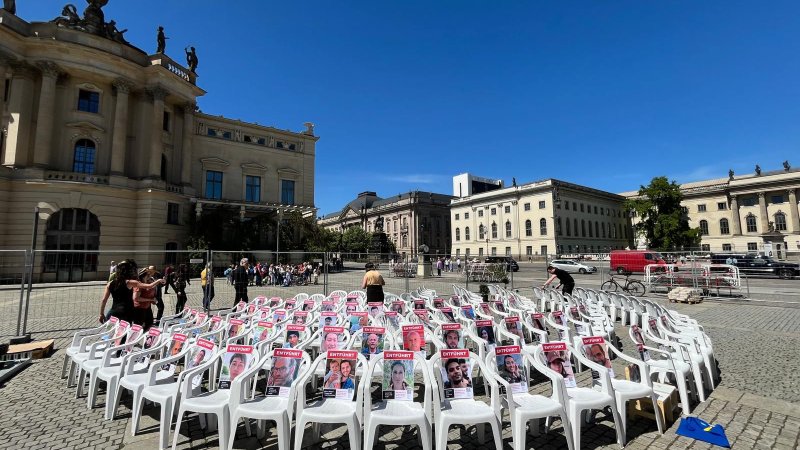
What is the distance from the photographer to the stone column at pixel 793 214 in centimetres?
5916

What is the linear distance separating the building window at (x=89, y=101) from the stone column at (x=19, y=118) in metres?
2.89

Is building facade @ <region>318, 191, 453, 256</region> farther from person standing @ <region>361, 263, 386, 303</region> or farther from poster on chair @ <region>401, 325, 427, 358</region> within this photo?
poster on chair @ <region>401, 325, 427, 358</region>

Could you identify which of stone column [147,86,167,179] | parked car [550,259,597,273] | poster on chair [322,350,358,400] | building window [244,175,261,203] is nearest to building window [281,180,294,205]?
building window [244,175,261,203]

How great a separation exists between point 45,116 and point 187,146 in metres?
9.55

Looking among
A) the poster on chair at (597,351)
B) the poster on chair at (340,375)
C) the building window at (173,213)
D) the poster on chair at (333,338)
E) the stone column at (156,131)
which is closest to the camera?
the poster on chair at (340,375)

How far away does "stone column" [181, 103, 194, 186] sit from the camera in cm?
3343

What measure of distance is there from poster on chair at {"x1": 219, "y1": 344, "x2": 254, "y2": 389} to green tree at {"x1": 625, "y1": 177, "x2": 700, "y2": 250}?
65794 millimetres

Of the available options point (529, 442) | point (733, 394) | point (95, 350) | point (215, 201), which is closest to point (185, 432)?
point (95, 350)

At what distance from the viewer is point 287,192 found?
42.0 meters

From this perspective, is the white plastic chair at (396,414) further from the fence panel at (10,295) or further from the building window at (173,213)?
the building window at (173,213)

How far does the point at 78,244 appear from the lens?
26.8 metres

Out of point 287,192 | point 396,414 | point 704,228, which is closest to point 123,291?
point 396,414

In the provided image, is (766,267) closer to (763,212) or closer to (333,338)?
(333,338)

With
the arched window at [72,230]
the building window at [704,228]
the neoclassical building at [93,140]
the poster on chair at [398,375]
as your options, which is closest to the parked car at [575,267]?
the neoclassical building at [93,140]
